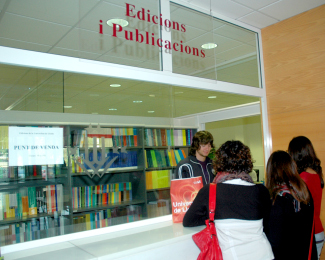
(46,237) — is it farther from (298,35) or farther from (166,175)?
(298,35)

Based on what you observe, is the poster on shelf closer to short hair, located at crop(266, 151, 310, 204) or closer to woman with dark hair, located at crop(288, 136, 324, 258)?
short hair, located at crop(266, 151, 310, 204)

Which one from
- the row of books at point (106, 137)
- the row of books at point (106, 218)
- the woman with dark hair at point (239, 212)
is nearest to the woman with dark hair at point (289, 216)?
the woman with dark hair at point (239, 212)

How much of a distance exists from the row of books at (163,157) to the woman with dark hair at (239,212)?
1.11 metres

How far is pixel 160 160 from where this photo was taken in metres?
2.86

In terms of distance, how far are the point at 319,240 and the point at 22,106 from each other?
8.66 ft

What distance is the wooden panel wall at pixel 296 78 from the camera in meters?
2.88

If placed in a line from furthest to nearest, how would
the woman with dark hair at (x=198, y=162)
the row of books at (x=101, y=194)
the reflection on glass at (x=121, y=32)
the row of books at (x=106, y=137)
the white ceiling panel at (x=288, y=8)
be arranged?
the white ceiling panel at (x=288, y=8) < the woman with dark hair at (x=198, y=162) < the row of books at (x=101, y=194) < the row of books at (x=106, y=137) < the reflection on glass at (x=121, y=32)

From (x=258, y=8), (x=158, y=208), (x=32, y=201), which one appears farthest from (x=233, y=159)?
(x=258, y=8)

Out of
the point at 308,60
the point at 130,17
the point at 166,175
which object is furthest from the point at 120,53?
the point at 308,60

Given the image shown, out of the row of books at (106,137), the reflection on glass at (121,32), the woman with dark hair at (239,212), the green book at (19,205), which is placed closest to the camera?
the woman with dark hair at (239,212)

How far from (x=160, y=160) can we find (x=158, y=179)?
0.19 meters

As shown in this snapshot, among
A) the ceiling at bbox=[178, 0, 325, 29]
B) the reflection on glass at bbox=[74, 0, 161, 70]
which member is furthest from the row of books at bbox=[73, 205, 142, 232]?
the ceiling at bbox=[178, 0, 325, 29]

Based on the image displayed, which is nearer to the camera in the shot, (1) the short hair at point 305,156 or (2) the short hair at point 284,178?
(2) the short hair at point 284,178

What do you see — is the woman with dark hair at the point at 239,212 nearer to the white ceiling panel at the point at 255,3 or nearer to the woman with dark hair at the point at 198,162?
the woman with dark hair at the point at 198,162
